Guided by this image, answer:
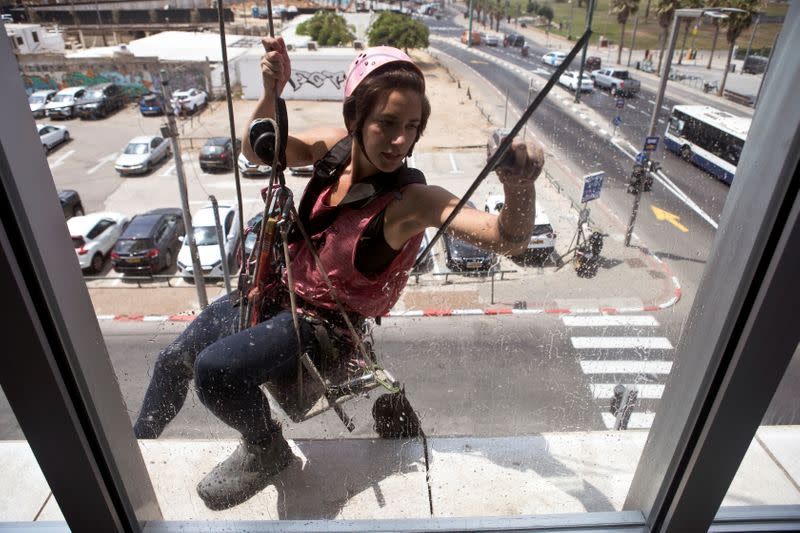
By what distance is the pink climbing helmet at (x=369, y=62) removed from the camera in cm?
95

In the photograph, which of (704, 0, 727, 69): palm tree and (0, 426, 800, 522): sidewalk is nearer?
(704, 0, 727, 69): palm tree

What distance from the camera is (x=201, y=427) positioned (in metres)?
1.51

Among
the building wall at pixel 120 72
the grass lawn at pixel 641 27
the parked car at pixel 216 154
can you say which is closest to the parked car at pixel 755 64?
the grass lawn at pixel 641 27

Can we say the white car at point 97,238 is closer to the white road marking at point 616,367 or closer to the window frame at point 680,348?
the white road marking at point 616,367

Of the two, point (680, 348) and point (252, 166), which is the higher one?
point (252, 166)

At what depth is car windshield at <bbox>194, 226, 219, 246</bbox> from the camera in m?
5.96

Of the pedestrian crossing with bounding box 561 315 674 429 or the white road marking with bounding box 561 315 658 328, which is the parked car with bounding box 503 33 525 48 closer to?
the pedestrian crossing with bounding box 561 315 674 429

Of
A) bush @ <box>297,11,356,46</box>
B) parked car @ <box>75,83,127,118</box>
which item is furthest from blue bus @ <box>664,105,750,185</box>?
bush @ <box>297,11,356,46</box>

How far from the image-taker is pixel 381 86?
0.94m

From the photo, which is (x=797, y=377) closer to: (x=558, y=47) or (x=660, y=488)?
(x=660, y=488)

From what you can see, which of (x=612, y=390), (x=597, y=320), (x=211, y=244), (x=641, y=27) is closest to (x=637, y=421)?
(x=612, y=390)

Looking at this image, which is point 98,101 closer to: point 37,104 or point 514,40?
point 37,104

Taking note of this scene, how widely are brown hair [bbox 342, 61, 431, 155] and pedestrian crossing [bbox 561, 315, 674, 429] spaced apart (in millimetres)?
895

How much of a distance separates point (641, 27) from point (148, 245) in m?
5.75
